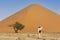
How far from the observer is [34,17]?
83.6m

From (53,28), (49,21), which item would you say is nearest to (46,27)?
(53,28)

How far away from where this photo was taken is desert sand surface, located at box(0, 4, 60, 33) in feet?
235

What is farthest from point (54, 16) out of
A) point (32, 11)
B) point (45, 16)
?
point (32, 11)

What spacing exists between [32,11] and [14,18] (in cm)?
703

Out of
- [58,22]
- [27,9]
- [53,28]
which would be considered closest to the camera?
[53,28]

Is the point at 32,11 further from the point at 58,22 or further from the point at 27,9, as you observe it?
the point at 58,22

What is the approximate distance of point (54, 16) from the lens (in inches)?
3339

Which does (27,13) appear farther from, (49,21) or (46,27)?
(46,27)

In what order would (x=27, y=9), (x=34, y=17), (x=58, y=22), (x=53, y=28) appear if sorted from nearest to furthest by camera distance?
1. (x=53, y=28)
2. (x=58, y=22)
3. (x=34, y=17)
4. (x=27, y=9)

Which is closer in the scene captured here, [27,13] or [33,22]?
[33,22]

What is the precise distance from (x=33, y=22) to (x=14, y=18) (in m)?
10.2

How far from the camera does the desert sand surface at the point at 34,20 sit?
7169 centimetres

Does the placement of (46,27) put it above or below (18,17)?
below

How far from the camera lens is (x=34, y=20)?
80312 millimetres
